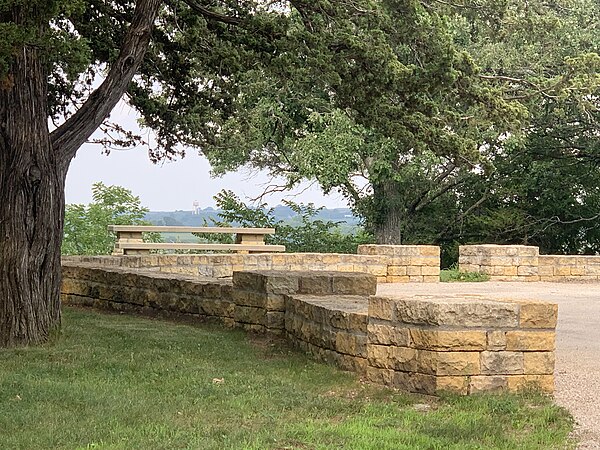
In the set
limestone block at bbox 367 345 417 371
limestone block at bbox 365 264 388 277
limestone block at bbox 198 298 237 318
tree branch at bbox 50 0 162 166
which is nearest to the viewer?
limestone block at bbox 367 345 417 371

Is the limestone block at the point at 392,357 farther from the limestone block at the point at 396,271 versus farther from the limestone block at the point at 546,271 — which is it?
the limestone block at the point at 546,271

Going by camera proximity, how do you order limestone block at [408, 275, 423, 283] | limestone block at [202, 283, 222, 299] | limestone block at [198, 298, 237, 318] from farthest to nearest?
1. limestone block at [408, 275, 423, 283]
2. limestone block at [202, 283, 222, 299]
3. limestone block at [198, 298, 237, 318]

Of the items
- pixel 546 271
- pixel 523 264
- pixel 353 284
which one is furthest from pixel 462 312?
pixel 546 271

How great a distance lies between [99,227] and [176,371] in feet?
73.6

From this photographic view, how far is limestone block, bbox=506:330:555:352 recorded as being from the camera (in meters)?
6.43

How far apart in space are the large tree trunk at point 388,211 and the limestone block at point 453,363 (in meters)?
20.7

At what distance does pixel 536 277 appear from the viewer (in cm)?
1895

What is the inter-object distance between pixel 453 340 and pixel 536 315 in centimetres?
65

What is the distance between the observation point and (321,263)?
58.8ft

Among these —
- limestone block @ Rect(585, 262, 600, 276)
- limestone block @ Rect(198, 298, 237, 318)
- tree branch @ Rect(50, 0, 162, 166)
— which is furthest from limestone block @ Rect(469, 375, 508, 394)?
limestone block @ Rect(585, 262, 600, 276)

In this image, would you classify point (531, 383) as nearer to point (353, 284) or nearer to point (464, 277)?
point (353, 284)

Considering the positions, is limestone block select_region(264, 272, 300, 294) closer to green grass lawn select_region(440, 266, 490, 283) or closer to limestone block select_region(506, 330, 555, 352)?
limestone block select_region(506, 330, 555, 352)

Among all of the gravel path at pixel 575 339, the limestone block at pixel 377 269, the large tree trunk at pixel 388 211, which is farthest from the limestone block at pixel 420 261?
the large tree trunk at pixel 388 211

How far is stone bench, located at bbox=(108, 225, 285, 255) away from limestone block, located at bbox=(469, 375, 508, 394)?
40.3 feet
